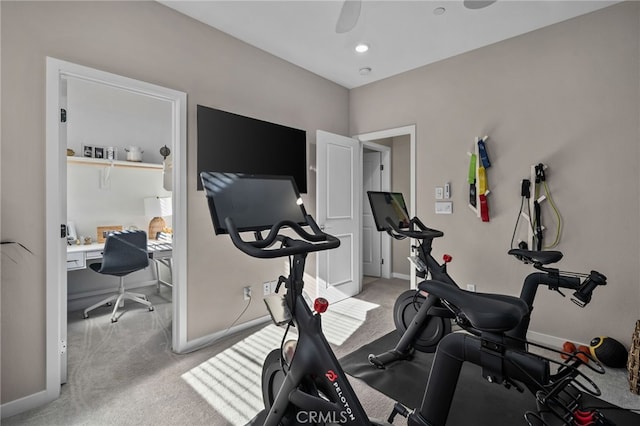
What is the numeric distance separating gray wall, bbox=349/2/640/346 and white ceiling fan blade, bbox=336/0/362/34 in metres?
1.88

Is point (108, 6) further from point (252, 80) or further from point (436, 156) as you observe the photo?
point (436, 156)

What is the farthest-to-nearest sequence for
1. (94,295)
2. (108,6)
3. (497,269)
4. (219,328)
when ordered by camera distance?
→ (94,295)
(497,269)
(219,328)
(108,6)

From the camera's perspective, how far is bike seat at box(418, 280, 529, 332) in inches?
42.9

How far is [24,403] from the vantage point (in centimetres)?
187

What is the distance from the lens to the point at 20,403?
1852 millimetres

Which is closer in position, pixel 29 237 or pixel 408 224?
pixel 29 237

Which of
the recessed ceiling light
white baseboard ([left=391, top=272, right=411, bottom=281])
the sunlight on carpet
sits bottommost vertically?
the sunlight on carpet

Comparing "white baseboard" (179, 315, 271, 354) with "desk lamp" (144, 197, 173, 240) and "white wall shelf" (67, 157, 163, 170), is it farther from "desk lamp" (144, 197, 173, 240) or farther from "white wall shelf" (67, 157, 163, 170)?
"white wall shelf" (67, 157, 163, 170)

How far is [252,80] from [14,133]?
6.25 ft

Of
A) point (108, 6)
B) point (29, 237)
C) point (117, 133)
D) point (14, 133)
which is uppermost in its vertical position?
point (108, 6)

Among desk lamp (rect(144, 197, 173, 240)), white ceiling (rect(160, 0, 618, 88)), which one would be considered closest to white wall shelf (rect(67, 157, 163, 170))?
desk lamp (rect(144, 197, 173, 240))

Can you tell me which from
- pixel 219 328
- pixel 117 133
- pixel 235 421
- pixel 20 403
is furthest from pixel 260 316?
pixel 117 133

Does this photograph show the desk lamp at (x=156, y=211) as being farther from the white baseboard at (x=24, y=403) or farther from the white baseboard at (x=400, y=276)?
the white baseboard at (x=400, y=276)

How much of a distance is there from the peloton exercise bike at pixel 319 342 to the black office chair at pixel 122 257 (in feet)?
9.27
